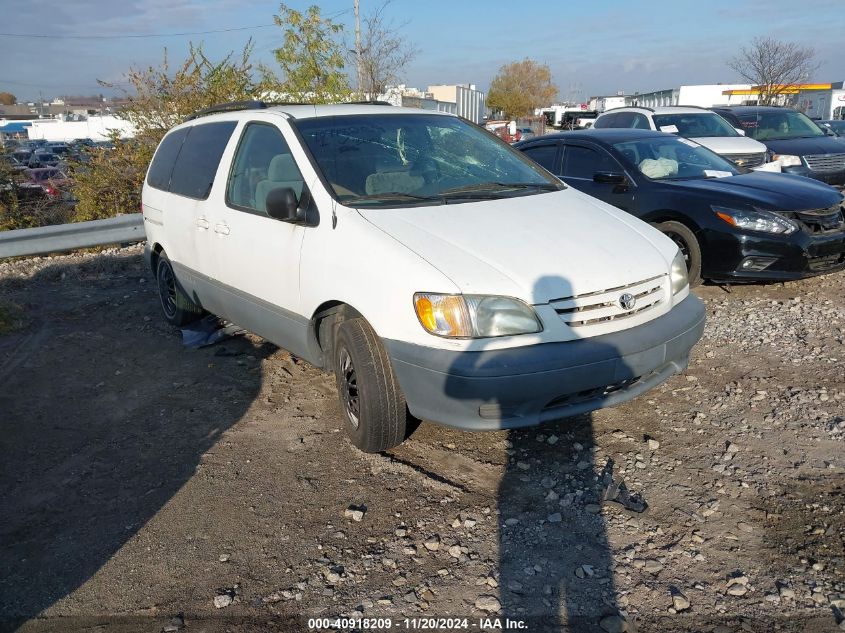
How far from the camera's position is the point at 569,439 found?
3965mm

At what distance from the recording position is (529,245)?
141 inches

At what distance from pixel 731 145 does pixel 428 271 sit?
9.08m

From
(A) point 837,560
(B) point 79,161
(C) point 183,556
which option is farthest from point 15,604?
(B) point 79,161

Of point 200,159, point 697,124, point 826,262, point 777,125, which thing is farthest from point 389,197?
point 777,125

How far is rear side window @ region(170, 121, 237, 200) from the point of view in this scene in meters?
5.10

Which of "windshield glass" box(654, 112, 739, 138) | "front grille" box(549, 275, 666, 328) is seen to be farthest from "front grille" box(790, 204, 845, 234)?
"windshield glass" box(654, 112, 739, 138)

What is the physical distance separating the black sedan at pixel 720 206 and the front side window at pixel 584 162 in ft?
0.04

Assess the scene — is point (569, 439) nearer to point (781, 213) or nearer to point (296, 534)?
point (296, 534)

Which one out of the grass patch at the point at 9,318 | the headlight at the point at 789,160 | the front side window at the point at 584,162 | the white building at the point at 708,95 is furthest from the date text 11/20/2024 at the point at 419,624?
the white building at the point at 708,95

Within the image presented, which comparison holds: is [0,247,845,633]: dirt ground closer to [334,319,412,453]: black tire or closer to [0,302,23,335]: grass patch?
[334,319,412,453]: black tire

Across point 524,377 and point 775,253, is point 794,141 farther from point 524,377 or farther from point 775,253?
point 524,377

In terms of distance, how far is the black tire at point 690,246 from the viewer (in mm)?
6457

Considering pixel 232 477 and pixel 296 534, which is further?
pixel 232 477

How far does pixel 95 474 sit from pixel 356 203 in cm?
207
